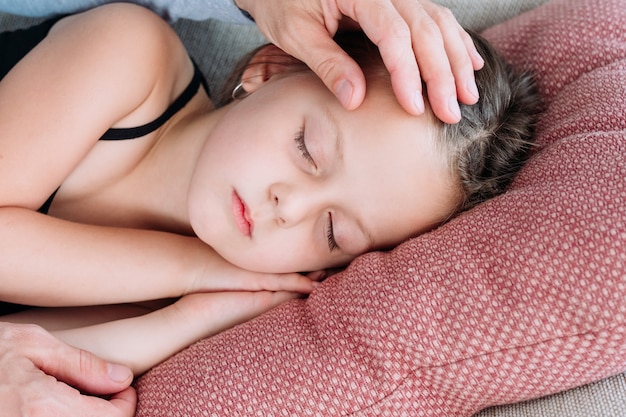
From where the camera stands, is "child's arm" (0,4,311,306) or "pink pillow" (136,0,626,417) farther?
"child's arm" (0,4,311,306)

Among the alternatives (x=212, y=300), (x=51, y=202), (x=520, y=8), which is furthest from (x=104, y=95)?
(x=520, y=8)

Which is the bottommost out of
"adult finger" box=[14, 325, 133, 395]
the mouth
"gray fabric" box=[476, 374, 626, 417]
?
"gray fabric" box=[476, 374, 626, 417]

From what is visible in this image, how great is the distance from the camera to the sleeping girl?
3.25 ft

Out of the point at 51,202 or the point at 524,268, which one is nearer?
the point at 524,268

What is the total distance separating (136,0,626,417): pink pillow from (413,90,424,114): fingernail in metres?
0.18

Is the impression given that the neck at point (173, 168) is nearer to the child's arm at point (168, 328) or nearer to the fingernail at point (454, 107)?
the child's arm at point (168, 328)

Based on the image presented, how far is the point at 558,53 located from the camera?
1173 millimetres

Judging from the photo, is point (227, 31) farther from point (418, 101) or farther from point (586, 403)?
point (586, 403)

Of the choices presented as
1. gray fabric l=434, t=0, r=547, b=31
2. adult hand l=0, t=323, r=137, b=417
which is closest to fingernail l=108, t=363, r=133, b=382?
adult hand l=0, t=323, r=137, b=417

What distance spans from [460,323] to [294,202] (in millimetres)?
321

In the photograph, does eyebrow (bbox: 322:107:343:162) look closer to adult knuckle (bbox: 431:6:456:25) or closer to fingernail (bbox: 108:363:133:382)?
adult knuckle (bbox: 431:6:456:25)

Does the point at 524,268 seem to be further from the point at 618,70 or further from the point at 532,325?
the point at 618,70

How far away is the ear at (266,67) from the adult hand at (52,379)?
0.54 m

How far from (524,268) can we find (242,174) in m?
0.45
